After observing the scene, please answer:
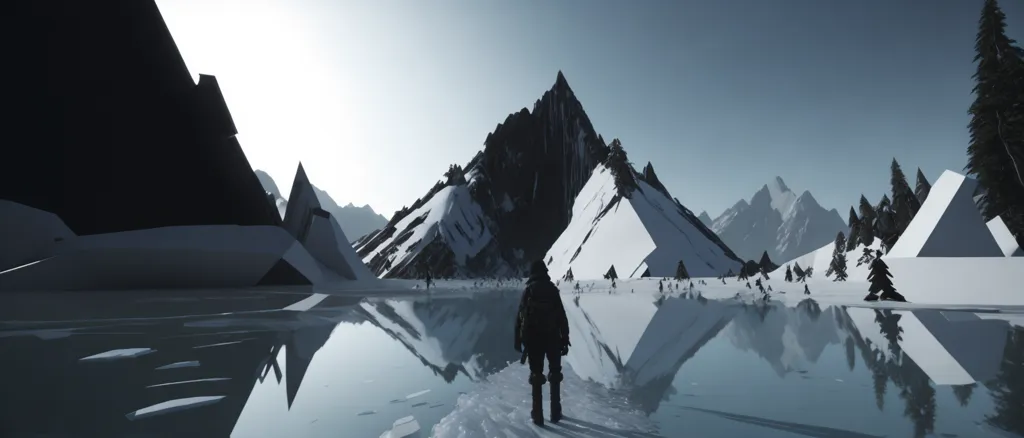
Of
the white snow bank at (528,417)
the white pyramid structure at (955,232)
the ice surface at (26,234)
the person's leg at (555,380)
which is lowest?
the white snow bank at (528,417)

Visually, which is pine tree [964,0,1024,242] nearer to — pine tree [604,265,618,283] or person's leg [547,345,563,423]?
pine tree [604,265,618,283]

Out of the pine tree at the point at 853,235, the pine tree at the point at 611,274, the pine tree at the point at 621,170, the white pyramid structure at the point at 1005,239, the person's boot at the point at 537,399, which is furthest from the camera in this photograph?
the pine tree at the point at 621,170

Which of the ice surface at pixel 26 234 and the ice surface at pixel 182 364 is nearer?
the ice surface at pixel 182 364

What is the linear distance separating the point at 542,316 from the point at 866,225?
186 feet

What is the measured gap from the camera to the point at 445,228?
104 meters

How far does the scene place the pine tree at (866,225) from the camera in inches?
1842

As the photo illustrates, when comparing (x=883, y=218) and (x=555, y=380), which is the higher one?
(x=883, y=218)

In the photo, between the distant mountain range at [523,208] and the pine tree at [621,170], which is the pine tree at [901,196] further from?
the pine tree at [621,170]

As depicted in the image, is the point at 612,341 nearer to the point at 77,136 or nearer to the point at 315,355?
the point at 315,355

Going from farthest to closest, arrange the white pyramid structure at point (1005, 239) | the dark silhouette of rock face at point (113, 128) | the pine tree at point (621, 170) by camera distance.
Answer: the pine tree at point (621, 170)
the dark silhouette of rock face at point (113, 128)
the white pyramid structure at point (1005, 239)

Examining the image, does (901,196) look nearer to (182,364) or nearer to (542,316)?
(542,316)

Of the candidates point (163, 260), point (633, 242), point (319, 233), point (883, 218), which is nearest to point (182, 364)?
point (163, 260)

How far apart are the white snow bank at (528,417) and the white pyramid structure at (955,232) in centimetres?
2503

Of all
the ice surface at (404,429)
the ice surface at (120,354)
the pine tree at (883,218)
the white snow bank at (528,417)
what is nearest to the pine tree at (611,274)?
the pine tree at (883,218)
